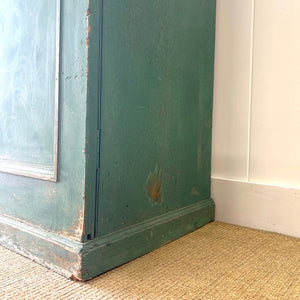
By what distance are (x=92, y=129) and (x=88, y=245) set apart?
31cm

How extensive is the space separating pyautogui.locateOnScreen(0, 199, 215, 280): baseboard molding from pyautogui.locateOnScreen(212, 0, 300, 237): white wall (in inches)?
12.6

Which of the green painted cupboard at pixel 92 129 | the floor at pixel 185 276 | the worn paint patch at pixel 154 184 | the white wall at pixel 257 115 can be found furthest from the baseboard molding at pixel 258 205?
the worn paint patch at pixel 154 184

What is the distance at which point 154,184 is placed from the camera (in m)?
1.04

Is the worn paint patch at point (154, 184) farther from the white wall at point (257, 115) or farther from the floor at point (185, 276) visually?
the white wall at point (257, 115)

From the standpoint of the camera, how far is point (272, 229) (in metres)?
1.19

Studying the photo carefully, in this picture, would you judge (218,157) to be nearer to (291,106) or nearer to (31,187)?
(291,106)

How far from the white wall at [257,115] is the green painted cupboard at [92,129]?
0.23m

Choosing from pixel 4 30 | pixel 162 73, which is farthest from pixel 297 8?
pixel 4 30

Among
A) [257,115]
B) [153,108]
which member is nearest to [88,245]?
[153,108]

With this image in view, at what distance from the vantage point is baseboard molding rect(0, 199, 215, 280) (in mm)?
792

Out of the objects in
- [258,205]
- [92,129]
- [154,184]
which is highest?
[92,129]

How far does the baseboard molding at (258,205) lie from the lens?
3.78 ft

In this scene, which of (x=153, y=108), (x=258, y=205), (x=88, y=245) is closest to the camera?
(x=88, y=245)

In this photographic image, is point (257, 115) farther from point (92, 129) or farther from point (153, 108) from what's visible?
point (92, 129)
